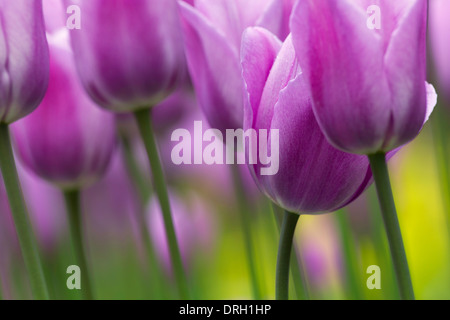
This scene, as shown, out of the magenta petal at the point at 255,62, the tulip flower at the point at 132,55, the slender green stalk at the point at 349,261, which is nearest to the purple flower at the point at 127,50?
the tulip flower at the point at 132,55

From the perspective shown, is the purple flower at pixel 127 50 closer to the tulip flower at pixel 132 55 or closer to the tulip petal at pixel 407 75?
the tulip flower at pixel 132 55

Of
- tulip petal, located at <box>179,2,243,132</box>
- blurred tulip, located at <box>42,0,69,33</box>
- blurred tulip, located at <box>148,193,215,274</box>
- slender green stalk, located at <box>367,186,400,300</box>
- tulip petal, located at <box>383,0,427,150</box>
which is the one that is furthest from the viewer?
blurred tulip, located at <box>148,193,215,274</box>

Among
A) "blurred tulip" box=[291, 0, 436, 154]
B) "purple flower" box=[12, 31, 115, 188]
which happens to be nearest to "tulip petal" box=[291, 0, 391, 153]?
"blurred tulip" box=[291, 0, 436, 154]

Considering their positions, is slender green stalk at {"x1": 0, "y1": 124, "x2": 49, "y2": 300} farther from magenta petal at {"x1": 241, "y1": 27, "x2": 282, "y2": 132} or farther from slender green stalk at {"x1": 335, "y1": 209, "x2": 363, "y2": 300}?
slender green stalk at {"x1": 335, "y1": 209, "x2": 363, "y2": 300}

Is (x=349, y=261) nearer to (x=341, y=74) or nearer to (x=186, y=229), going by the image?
(x=186, y=229)

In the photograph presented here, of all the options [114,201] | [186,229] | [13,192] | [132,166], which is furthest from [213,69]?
[114,201]
